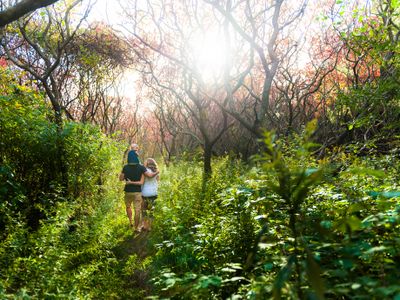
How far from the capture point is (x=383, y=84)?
19.1 feet

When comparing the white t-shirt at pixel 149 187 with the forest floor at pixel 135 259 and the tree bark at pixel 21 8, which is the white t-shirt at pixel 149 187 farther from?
the tree bark at pixel 21 8

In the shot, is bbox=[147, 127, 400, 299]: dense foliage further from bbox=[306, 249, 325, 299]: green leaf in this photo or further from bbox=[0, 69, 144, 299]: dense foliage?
bbox=[0, 69, 144, 299]: dense foliage

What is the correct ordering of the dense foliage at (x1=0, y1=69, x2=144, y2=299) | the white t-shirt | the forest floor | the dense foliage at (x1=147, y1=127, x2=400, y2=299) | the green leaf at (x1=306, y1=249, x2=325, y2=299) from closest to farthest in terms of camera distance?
the green leaf at (x1=306, y1=249, x2=325, y2=299) < the dense foliage at (x1=147, y1=127, x2=400, y2=299) < the dense foliage at (x1=0, y1=69, x2=144, y2=299) < the forest floor < the white t-shirt

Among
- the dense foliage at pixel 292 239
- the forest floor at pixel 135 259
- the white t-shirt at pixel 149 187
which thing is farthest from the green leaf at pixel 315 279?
the white t-shirt at pixel 149 187

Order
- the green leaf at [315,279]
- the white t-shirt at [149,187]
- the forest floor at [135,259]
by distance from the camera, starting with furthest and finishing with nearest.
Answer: the white t-shirt at [149,187] → the forest floor at [135,259] → the green leaf at [315,279]

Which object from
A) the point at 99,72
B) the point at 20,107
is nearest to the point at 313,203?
the point at 20,107

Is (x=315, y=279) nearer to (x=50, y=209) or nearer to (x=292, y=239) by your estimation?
(x=292, y=239)

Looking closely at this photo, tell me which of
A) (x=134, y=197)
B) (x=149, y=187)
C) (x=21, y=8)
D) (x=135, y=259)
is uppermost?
(x=21, y=8)

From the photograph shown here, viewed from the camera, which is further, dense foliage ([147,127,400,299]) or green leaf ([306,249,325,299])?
dense foliage ([147,127,400,299])

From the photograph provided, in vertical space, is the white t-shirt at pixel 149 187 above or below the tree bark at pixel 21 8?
below

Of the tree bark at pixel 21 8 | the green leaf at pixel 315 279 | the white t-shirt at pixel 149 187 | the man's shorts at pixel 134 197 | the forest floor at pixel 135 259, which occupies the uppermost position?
the tree bark at pixel 21 8

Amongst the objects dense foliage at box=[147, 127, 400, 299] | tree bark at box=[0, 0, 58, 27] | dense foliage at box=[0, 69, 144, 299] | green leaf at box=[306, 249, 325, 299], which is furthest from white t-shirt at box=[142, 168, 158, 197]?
green leaf at box=[306, 249, 325, 299]

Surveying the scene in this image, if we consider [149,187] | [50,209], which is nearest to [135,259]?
[50,209]

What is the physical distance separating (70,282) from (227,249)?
1949mm
